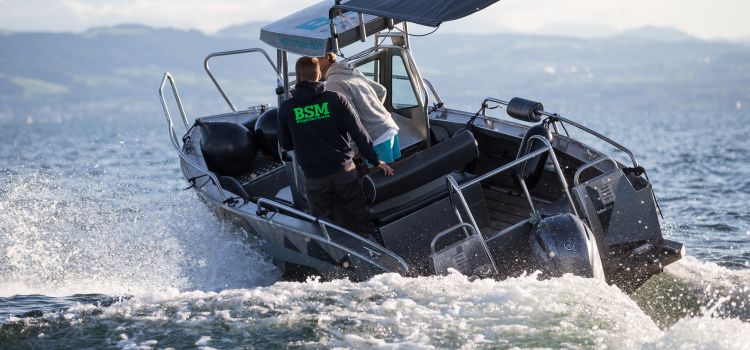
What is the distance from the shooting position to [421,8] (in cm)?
706

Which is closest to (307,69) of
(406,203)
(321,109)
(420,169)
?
(321,109)

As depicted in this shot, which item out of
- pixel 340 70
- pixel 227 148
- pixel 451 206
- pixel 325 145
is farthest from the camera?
pixel 227 148

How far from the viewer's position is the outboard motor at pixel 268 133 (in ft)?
32.0

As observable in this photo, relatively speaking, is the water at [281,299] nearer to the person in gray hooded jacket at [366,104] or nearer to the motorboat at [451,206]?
the motorboat at [451,206]

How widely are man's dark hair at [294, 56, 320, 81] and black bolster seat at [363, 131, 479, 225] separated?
2.69 feet

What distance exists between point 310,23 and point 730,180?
11806 millimetres

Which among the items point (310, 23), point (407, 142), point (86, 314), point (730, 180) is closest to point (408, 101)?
point (407, 142)

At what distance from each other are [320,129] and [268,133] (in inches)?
107

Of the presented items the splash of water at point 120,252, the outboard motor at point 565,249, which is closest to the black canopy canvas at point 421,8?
the outboard motor at point 565,249

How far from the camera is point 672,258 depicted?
23.4 ft

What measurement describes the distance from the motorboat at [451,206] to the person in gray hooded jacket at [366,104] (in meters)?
0.22

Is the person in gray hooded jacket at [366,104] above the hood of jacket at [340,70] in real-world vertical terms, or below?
below

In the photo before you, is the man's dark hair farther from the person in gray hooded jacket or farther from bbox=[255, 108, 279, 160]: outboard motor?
bbox=[255, 108, 279, 160]: outboard motor

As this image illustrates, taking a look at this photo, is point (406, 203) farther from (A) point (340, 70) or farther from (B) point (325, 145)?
(A) point (340, 70)
